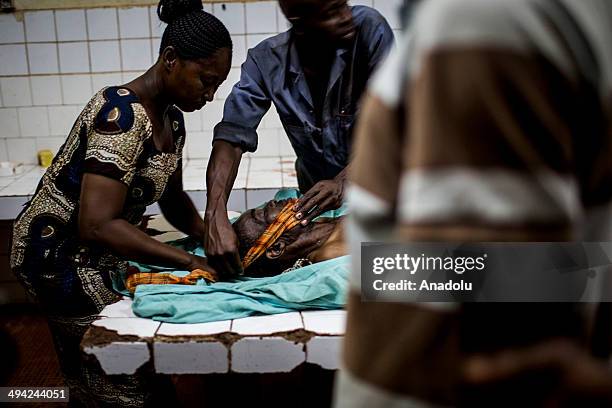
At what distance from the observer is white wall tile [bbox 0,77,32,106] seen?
3521 millimetres

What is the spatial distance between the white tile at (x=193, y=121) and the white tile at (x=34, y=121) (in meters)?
0.81

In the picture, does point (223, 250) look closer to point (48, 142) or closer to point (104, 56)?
point (104, 56)

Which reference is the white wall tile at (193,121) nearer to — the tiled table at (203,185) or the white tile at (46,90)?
the tiled table at (203,185)

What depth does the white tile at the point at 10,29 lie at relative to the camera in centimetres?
344

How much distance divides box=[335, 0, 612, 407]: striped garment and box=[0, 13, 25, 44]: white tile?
11.3 feet

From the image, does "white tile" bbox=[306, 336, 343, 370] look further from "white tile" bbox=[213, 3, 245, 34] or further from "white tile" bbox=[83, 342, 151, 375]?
"white tile" bbox=[213, 3, 245, 34]

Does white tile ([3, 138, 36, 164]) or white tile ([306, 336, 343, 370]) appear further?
white tile ([3, 138, 36, 164])

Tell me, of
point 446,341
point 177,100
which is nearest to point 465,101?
point 446,341

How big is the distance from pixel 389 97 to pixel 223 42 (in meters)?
1.39

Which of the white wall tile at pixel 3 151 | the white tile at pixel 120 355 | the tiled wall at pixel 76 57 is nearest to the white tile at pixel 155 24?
the tiled wall at pixel 76 57

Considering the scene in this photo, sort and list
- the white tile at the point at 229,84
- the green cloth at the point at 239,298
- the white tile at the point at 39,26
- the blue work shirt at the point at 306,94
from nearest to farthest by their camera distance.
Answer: the green cloth at the point at 239,298 → the blue work shirt at the point at 306,94 → the white tile at the point at 39,26 → the white tile at the point at 229,84

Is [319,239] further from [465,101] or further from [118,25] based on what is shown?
[118,25]

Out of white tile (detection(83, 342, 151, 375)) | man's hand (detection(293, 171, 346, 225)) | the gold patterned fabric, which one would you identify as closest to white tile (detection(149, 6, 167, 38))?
the gold patterned fabric

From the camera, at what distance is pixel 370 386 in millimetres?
590
